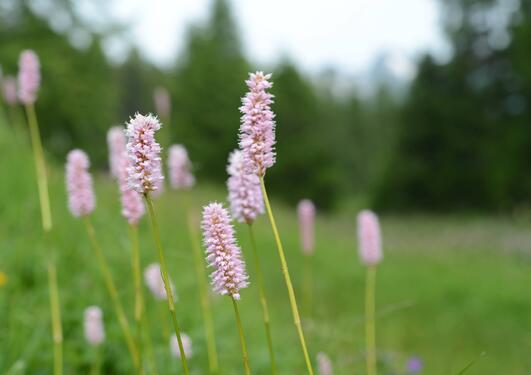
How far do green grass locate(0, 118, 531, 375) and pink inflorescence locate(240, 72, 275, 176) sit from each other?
44.1 inches

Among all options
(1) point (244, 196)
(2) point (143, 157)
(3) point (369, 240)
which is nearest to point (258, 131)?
(2) point (143, 157)

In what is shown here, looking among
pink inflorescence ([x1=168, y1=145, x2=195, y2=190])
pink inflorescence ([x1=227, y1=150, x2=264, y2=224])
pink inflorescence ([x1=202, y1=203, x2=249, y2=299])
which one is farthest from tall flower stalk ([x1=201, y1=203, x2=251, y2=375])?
pink inflorescence ([x1=168, y1=145, x2=195, y2=190])

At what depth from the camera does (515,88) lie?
2058cm

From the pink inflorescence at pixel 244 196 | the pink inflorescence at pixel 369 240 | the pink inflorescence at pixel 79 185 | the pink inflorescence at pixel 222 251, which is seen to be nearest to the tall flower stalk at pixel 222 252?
the pink inflorescence at pixel 222 251

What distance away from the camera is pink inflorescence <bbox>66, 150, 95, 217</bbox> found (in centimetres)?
213

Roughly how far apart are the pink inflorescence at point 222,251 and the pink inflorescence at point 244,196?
19.6 inches

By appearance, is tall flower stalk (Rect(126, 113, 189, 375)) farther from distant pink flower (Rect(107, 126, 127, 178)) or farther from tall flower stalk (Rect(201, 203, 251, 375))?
distant pink flower (Rect(107, 126, 127, 178))

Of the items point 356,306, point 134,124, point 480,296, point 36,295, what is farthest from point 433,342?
point 134,124

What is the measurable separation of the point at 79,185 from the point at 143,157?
112cm

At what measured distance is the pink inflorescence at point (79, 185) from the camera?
2129 mm

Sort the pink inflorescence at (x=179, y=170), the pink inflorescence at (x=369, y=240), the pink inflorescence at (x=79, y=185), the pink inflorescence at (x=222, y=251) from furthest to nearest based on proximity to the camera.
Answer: the pink inflorescence at (x=369, y=240) → the pink inflorescence at (x=179, y=170) → the pink inflorescence at (x=79, y=185) → the pink inflorescence at (x=222, y=251)

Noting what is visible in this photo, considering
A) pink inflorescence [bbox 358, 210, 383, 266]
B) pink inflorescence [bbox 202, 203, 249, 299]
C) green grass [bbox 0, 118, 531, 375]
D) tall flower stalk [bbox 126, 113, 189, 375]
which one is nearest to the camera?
tall flower stalk [bbox 126, 113, 189, 375]

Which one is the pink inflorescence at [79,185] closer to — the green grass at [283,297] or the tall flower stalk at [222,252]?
the green grass at [283,297]

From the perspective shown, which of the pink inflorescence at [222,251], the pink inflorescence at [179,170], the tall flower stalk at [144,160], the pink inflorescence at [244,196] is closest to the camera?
the tall flower stalk at [144,160]
